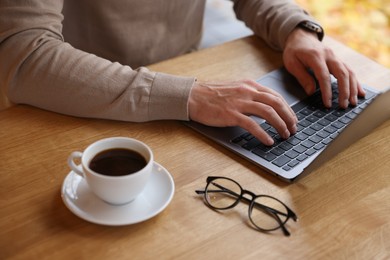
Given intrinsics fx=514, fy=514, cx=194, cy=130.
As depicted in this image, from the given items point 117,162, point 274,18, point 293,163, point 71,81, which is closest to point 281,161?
point 293,163

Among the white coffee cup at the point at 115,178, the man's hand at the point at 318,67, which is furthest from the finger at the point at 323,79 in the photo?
the white coffee cup at the point at 115,178

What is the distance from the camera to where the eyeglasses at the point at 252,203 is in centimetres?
76

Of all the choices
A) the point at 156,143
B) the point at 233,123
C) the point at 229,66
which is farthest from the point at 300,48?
the point at 156,143

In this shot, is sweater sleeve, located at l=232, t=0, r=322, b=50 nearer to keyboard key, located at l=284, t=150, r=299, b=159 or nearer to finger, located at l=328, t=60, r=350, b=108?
finger, located at l=328, t=60, r=350, b=108

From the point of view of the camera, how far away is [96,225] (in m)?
0.73

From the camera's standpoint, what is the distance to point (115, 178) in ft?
2.27

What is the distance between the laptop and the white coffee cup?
0.68ft

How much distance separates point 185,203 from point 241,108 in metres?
0.24

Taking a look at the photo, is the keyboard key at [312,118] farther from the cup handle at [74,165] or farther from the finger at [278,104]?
the cup handle at [74,165]

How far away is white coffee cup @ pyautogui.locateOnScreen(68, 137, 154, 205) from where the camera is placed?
70cm

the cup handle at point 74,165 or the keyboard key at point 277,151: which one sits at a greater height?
the cup handle at point 74,165

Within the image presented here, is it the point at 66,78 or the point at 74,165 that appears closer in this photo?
the point at 74,165

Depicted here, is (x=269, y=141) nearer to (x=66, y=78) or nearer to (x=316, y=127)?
(x=316, y=127)

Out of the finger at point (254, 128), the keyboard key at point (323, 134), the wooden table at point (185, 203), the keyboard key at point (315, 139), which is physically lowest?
the wooden table at point (185, 203)
